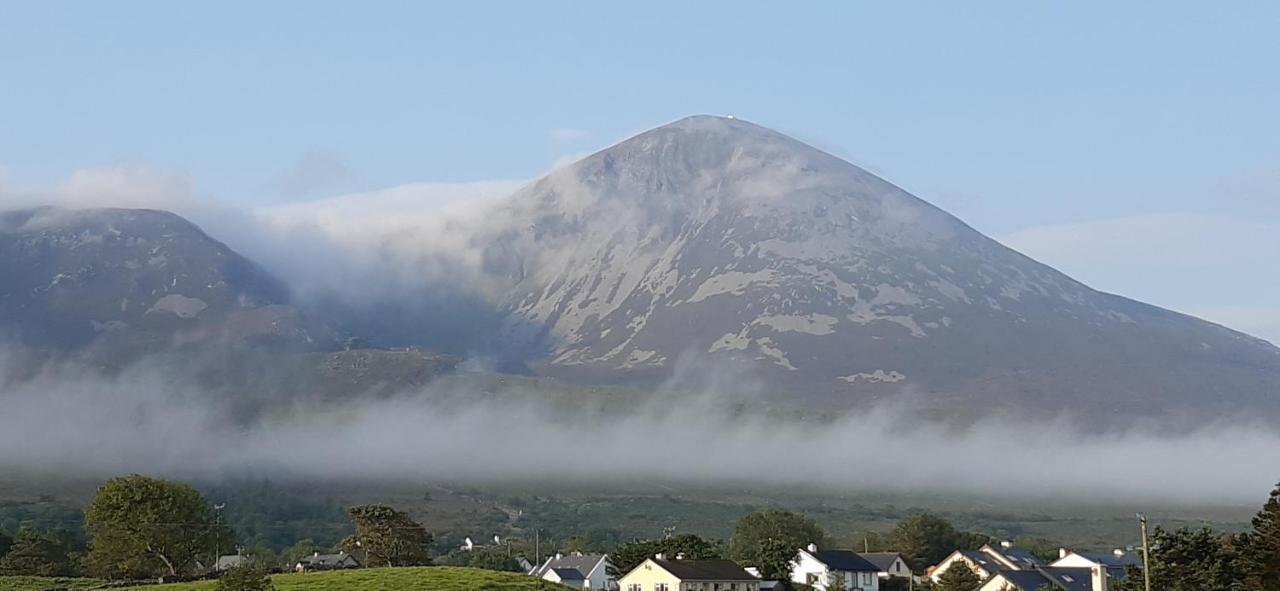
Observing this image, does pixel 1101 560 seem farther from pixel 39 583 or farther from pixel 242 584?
pixel 242 584

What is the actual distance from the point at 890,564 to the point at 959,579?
75.0 feet

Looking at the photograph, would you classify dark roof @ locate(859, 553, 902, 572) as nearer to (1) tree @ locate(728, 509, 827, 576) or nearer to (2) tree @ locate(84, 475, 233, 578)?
(1) tree @ locate(728, 509, 827, 576)

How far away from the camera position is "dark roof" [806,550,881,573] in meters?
121

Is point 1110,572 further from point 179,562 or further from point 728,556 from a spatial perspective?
point 179,562

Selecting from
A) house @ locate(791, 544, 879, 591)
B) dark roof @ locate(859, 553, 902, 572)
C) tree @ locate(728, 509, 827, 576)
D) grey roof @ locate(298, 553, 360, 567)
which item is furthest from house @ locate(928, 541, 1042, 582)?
grey roof @ locate(298, 553, 360, 567)

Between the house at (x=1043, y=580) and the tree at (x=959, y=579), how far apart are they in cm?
77

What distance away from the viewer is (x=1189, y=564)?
6044 centimetres

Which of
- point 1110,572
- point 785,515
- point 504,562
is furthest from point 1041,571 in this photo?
point 504,562

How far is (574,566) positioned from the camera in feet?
447

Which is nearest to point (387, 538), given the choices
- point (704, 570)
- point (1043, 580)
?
point (704, 570)

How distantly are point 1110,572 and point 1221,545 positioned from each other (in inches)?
2084

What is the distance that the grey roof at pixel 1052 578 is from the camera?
105188 mm

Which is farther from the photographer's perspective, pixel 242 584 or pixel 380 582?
pixel 380 582

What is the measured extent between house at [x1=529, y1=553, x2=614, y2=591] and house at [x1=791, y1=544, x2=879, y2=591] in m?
13.9
